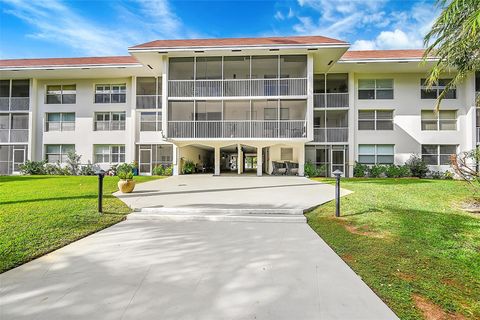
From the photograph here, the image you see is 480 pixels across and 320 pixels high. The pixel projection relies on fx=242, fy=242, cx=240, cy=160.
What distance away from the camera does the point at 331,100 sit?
759 inches

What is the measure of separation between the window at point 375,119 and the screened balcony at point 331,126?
124 centimetres

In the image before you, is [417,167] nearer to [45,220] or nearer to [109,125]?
[45,220]

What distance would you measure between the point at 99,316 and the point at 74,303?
0.48m

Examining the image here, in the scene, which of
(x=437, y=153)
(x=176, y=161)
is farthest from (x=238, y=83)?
(x=437, y=153)

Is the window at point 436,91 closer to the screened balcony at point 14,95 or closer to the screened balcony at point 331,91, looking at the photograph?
the screened balcony at point 331,91

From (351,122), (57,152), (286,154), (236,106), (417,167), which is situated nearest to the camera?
(417,167)

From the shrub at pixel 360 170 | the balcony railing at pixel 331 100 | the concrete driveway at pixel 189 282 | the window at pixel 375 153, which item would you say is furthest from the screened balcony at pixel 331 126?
the concrete driveway at pixel 189 282

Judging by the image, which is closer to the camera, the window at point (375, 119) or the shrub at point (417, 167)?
the shrub at point (417, 167)

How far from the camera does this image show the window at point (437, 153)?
18.8 m

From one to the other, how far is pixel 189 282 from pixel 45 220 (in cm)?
491

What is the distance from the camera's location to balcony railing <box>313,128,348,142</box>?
755 inches

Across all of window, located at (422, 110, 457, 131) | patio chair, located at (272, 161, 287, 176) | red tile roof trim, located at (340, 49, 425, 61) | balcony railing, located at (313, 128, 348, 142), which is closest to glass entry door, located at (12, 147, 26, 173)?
patio chair, located at (272, 161, 287, 176)

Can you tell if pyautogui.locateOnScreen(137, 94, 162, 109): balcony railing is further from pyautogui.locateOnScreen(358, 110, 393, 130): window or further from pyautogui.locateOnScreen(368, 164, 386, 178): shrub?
pyautogui.locateOnScreen(368, 164, 386, 178): shrub

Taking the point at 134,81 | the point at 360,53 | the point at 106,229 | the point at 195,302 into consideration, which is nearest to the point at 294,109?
the point at 360,53
